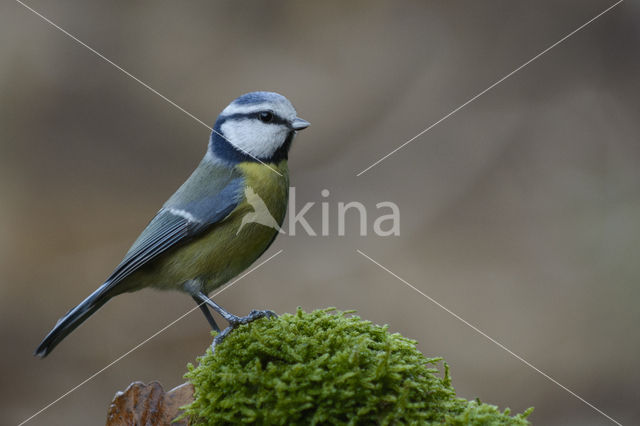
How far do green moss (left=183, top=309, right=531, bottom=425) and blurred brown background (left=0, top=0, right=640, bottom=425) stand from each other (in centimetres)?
250

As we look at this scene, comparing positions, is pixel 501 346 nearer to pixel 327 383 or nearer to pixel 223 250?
pixel 223 250

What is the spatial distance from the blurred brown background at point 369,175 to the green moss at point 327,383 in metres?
2.50

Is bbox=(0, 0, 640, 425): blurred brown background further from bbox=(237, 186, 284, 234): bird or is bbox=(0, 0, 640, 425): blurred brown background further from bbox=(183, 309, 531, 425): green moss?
bbox=(183, 309, 531, 425): green moss

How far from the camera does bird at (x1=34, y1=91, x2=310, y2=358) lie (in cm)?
211

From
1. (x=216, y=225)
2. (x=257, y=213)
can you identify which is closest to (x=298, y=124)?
(x=257, y=213)

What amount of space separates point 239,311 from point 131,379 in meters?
0.85

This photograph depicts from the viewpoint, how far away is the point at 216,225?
2.13 m

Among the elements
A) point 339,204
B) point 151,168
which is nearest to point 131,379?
point 151,168

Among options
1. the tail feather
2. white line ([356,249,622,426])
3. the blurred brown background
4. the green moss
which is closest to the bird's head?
the tail feather

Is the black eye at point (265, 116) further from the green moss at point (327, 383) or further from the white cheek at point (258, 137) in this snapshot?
the green moss at point (327, 383)

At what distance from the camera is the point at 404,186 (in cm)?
461

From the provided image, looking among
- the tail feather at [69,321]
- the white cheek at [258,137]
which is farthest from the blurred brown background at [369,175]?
the white cheek at [258,137]

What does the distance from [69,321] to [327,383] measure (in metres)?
1.13

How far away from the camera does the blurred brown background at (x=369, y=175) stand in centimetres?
389
